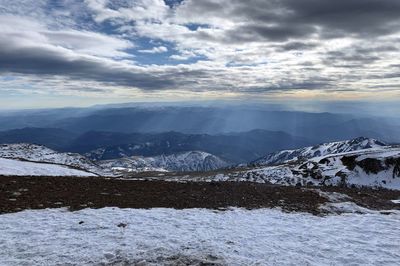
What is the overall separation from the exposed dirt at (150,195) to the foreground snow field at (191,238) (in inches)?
56.5

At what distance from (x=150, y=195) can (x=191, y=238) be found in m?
7.96

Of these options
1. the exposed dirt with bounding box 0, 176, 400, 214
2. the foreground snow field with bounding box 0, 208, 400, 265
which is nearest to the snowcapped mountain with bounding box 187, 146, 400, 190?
the exposed dirt with bounding box 0, 176, 400, 214

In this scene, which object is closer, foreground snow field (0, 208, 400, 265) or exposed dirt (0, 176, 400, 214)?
foreground snow field (0, 208, 400, 265)

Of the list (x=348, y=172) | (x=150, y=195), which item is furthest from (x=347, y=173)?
(x=150, y=195)

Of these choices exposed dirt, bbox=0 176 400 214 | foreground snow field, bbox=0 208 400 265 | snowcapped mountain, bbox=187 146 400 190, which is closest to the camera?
foreground snow field, bbox=0 208 400 265

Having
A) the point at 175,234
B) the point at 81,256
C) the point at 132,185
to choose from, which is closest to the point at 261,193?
the point at 132,185

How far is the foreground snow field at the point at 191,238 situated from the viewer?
12492mm

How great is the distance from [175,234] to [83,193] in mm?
8700

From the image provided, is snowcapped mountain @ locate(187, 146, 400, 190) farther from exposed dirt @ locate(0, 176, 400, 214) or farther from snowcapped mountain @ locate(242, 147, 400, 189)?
exposed dirt @ locate(0, 176, 400, 214)

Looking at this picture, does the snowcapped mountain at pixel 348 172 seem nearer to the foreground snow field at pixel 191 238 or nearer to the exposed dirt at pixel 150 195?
the exposed dirt at pixel 150 195

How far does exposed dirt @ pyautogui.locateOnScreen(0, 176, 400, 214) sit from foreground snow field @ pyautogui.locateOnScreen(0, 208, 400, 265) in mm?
1435

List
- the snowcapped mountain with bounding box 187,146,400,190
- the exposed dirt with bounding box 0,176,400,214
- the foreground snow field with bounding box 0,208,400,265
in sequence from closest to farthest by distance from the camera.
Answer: the foreground snow field with bounding box 0,208,400,265, the exposed dirt with bounding box 0,176,400,214, the snowcapped mountain with bounding box 187,146,400,190

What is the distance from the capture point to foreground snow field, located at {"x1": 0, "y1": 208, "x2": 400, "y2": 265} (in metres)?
12.5

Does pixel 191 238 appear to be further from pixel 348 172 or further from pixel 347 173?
pixel 348 172
